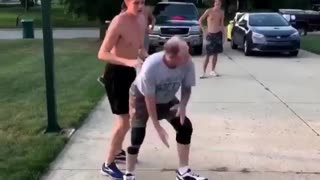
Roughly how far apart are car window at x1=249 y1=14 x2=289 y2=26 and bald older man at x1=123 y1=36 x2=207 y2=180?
15.3 metres

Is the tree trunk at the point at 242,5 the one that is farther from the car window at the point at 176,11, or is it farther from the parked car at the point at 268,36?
the parked car at the point at 268,36

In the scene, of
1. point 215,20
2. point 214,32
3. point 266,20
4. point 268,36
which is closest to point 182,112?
point 215,20

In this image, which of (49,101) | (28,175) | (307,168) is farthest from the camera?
(49,101)

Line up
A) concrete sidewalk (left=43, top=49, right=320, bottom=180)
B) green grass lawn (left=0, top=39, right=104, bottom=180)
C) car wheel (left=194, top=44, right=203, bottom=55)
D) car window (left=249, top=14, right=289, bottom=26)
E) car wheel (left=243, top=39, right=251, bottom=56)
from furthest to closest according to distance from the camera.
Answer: car window (left=249, top=14, right=289, bottom=26)
car wheel (left=194, top=44, right=203, bottom=55)
car wheel (left=243, top=39, right=251, bottom=56)
green grass lawn (left=0, top=39, right=104, bottom=180)
concrete sidewalk (left=43, top=49, right=320, bottom=180)

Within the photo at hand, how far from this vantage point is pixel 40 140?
22.5 ft

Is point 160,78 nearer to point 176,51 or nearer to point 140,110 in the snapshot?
point 176,51

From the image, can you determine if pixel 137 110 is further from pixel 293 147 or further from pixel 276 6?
pixel 276 6

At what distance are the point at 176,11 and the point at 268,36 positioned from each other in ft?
11.9

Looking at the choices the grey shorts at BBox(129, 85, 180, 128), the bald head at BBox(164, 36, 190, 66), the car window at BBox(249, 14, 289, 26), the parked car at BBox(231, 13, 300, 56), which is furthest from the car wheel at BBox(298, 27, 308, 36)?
the bald head at BBox(164, 36, 190, 66)

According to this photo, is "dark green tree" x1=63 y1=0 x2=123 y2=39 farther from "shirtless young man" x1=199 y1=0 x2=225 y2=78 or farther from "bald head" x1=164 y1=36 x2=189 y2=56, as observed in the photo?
"bald head" x1=164 y1=36 x2=189 y2=56

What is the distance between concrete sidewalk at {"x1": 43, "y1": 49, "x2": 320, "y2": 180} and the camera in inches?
228

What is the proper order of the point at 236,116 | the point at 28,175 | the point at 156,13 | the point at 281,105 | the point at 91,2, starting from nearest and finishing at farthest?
1. the point at 28,175
2. the point at 236,116
3. the point at 281,105
4. the point at 156,13
5. the point at 91,2

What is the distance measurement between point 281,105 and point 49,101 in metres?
3.73

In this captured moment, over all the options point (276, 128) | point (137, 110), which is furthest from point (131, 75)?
point (276, 128)
